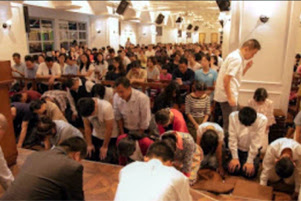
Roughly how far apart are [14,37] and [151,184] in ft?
25.8

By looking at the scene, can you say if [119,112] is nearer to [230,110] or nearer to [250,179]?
[230,110]

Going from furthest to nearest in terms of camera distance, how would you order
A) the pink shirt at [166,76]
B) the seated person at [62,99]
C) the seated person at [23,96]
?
the pink shirt at [166,76] < the seated person at [62,99] < the seated person at [23,96]

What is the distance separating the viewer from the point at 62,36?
1099 centimetres

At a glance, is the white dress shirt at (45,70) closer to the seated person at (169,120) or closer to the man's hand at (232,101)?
the seated person at (169,120)

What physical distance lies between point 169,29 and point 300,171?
21357 mm

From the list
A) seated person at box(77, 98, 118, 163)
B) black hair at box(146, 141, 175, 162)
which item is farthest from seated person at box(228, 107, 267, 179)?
black hair at box(146, 141, 175, 162)

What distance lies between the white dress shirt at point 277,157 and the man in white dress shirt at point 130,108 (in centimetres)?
143

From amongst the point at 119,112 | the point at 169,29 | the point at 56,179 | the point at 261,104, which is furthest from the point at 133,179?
the point at 169,29

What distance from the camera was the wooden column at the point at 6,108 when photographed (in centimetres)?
265

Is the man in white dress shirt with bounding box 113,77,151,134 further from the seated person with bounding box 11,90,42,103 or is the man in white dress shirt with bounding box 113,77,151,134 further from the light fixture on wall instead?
the light fixture on wall

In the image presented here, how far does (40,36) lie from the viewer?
975cm

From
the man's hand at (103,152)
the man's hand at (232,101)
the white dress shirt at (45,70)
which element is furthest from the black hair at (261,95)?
the white dress shirt at (45,70)

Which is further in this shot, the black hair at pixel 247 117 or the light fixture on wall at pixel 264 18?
the light fixture on wall at pixel 264 18

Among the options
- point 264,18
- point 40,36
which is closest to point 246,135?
point 264,18
